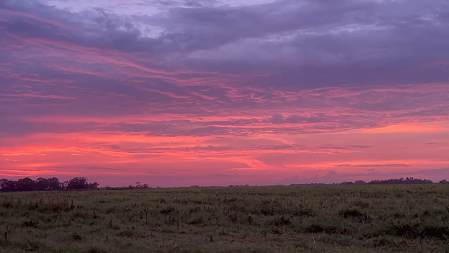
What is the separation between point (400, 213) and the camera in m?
19.5

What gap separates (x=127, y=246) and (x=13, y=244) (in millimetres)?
4191

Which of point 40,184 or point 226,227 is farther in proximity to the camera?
point 40,184

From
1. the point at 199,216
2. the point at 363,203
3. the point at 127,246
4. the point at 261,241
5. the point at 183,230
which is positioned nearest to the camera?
the point at 127,246

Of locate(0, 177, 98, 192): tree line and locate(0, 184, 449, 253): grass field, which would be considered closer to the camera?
locate(0, 184, 449, 253): grass field

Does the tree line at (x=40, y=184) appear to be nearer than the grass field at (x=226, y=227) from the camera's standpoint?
No

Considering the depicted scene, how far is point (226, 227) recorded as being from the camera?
18.7 m

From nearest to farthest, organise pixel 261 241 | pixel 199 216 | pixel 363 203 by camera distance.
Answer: pixel 261 241 < pixel 199 216 < pixel 363 203

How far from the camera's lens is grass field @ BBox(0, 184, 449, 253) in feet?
45.1

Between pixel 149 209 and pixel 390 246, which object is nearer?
pixel 390 246

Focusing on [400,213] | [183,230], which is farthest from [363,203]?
[183,230]

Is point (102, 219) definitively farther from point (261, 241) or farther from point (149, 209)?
point (261, 241)

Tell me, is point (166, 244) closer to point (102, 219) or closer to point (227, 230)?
point (227, 230)

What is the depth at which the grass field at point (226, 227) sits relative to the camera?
1373 cm

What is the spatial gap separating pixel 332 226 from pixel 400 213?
4188 mm
